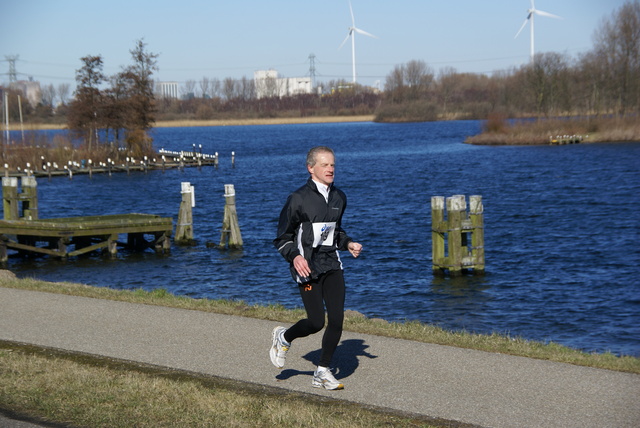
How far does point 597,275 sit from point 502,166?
41438mm

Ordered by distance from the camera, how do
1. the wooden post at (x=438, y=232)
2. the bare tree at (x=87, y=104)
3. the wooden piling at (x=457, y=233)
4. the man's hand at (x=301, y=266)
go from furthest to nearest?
the bare tree at (x=87, y=104), the wooden post at (x=438, y=232), the wooden piling at (x=457, y=233), the man's hand at (x=301, y=266)

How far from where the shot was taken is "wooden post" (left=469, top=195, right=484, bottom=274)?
66.5ft

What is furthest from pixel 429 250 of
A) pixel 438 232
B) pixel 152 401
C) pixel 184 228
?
pixel 152 401

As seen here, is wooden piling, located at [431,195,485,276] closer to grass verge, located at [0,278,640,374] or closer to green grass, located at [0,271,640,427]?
grass verge, located at [0,278,640,374]

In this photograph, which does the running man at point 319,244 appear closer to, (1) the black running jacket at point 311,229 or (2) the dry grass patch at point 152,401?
(1) the black running jacket at point 311,229

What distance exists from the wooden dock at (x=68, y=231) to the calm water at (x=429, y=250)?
1.66ft

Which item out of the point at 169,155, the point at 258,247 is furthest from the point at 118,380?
the point at 169,155

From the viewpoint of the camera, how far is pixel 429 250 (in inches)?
1042

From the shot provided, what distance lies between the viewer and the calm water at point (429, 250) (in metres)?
17.7

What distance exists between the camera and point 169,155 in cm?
7825

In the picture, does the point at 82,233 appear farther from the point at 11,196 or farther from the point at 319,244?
the point at 319,244

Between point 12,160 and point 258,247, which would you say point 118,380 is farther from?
point 12,160

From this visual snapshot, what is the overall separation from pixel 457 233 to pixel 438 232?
48cm

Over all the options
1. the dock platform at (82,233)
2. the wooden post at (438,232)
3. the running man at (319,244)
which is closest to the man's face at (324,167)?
the running man at (319,244)
